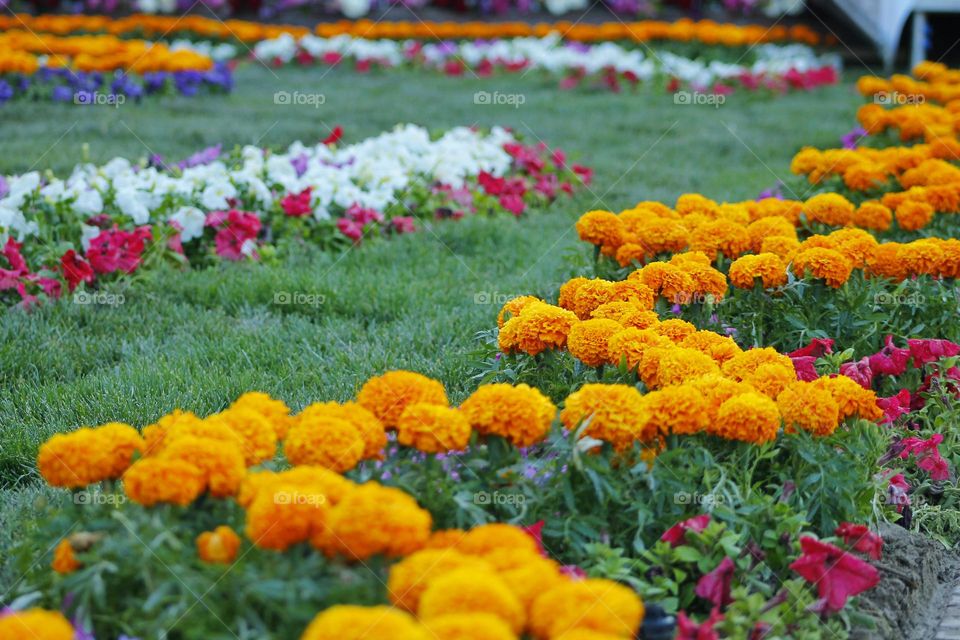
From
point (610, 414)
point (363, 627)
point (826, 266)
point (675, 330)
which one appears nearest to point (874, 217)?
point (826, 266)

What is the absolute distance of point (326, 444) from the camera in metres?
2.18

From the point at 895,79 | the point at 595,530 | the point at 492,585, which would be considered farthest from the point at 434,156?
the point at 492,585

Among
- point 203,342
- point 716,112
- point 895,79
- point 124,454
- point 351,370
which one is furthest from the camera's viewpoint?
point 716,112

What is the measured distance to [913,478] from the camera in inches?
129

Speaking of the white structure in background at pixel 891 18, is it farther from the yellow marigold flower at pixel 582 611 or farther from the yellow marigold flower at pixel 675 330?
the yellow marigold flower at pixel 582 611

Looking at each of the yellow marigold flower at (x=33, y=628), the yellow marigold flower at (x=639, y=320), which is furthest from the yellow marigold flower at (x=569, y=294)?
the yellow marigold flower at (x=33, y=628)

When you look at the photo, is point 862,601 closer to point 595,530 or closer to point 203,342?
point 595,530

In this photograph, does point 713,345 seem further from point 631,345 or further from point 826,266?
point 826,266

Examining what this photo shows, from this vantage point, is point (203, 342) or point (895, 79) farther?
point (895, 79)

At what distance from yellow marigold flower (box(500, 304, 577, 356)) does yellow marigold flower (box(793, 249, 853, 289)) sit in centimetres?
94

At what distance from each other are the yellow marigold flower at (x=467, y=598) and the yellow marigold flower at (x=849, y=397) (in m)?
1.28

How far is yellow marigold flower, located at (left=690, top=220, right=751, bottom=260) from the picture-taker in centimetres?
393

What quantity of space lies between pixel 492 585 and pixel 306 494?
41cm

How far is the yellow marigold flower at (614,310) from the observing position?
3199mm
